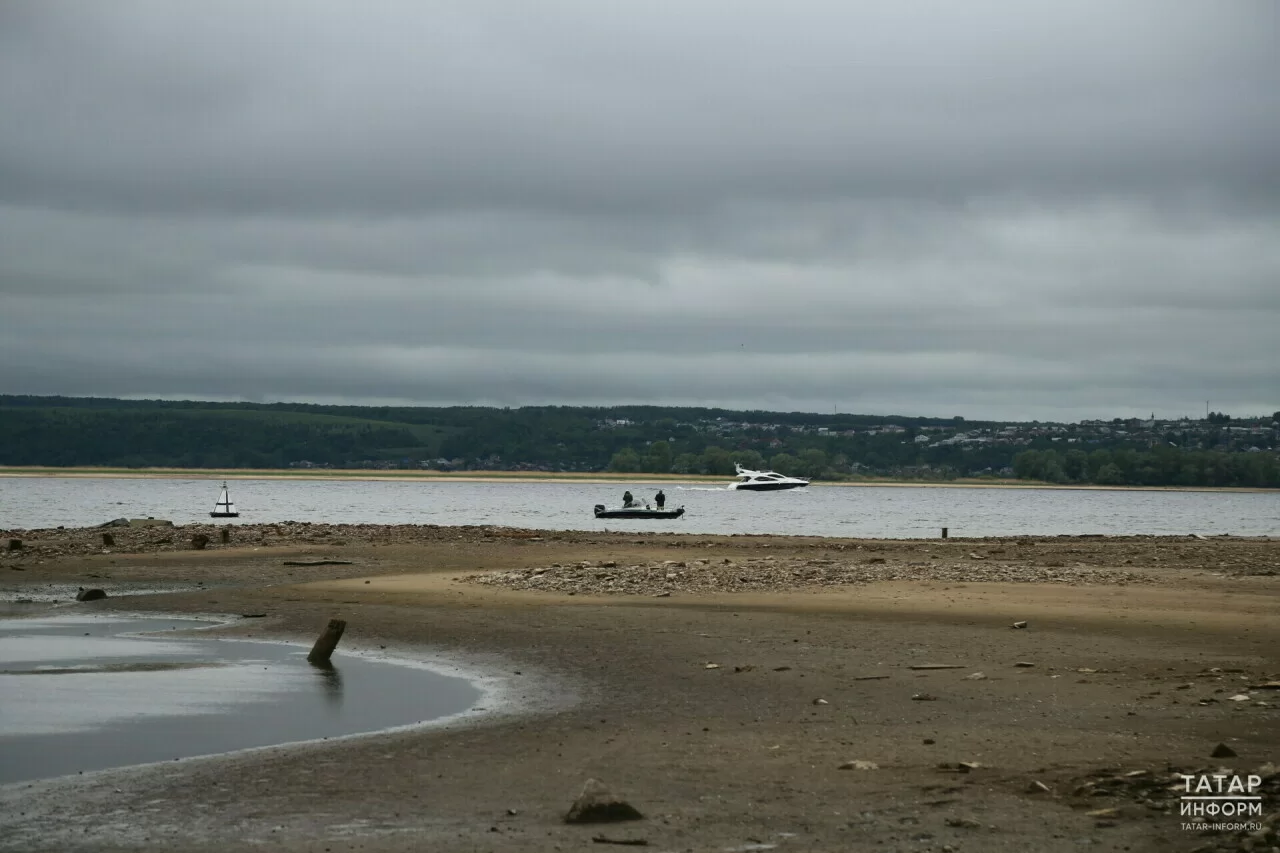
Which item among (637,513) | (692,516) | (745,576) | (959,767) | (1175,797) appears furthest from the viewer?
(692,516)

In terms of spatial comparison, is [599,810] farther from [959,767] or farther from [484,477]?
[484,477]

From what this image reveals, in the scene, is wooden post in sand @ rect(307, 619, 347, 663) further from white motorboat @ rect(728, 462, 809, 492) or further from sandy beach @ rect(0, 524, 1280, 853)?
white motorboat @ rect(728, 462, 809, 492)

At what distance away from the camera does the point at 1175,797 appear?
10078 millimetres

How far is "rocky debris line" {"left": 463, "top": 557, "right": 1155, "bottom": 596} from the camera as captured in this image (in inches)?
1083

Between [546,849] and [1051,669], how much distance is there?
9511mm

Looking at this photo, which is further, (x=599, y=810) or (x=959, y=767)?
(x=959, y=767)

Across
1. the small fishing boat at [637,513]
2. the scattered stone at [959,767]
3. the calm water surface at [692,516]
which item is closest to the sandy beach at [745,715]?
the scattered stone at [959,767]

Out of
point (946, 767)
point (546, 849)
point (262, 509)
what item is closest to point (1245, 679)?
point (946, 767)

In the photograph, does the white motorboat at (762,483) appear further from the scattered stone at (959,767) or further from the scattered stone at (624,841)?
the scattered stone at (624,841)

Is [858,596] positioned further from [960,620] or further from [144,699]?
[144,699]

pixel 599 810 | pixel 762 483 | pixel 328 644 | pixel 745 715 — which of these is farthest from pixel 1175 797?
pixel 762 483

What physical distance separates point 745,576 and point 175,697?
15370 mm

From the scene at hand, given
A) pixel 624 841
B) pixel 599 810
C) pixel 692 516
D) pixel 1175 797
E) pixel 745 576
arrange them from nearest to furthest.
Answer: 1. pixel 624 841
2. pixel 599 810
3. pixel 1175 797
4. pixel 745 576
5. pixel 692 516

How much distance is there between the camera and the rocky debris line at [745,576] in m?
27.5
